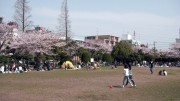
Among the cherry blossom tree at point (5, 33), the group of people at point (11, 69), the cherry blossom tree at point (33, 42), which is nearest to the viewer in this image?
the group of people at point (11, 69)

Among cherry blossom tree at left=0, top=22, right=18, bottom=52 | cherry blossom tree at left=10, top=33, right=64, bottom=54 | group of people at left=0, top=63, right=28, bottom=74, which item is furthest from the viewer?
cherry blossom tree at left=10, top=33, right=64, bottom=54

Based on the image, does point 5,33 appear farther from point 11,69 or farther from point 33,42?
point 11,69

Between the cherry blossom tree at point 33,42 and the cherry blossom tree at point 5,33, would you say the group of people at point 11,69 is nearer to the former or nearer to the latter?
the cherry blossom tree at point 5,33

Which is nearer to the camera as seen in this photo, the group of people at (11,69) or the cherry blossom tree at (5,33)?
the group of people at (11,69)

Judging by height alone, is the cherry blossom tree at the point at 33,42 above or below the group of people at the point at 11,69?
above

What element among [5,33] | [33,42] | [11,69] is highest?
[5,33]

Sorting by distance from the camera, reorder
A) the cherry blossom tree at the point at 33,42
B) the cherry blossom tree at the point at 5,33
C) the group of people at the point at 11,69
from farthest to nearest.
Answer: the cherry blossom tree at the point at 33,42 < the cherry blossom tree at the point at 5,33 < the group of people at the point at 11,69

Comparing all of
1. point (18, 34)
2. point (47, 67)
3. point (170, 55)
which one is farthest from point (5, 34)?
point (170, 55)

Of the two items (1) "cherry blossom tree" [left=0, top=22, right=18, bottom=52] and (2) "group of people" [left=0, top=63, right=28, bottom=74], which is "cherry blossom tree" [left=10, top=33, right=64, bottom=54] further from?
(2) "group of people" [left=0, top=63, right=28, bottom=74]

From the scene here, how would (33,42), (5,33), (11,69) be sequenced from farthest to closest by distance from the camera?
(33,42), (5,33), (11,69)

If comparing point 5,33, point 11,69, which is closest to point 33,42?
point 5,33

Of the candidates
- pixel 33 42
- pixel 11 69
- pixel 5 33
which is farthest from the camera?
pixel 33 42


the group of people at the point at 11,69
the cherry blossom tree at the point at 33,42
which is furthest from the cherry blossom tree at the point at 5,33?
the group of people at the point at 11,69

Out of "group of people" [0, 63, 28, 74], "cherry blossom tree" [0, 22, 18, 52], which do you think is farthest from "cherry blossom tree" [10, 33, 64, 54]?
"group of people" [0, 63, 28, 74]
